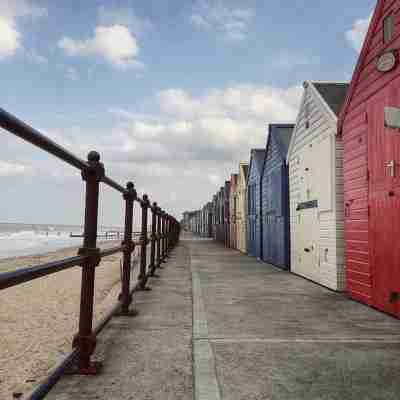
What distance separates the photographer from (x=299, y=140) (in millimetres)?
9484

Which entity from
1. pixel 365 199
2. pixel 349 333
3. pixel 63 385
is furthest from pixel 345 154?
pixel 63 385

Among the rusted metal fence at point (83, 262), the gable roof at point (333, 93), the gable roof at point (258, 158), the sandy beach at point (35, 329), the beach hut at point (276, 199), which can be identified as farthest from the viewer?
the gable roof at point (258, 158)

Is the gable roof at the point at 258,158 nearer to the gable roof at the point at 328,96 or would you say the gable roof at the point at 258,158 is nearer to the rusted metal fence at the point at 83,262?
the gable roof at the point at 328,96

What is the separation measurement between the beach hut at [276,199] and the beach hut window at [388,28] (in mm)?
5513

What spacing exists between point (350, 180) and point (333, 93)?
8.35 ft

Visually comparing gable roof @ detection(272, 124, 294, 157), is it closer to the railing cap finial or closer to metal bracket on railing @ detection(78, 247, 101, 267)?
the railing cap finial

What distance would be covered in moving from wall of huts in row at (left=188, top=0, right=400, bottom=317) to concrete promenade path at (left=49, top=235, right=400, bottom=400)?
0.82 metres

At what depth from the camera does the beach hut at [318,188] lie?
7246 mm

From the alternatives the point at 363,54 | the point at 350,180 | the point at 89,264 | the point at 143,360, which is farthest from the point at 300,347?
the point at 363,54

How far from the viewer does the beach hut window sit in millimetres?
5219

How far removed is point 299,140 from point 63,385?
26.5 ft

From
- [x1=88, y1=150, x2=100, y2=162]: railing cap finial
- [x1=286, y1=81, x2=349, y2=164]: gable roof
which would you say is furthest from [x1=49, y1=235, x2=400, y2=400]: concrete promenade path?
[x1=286, y1=81, x2=349, y2=164]: gable roof

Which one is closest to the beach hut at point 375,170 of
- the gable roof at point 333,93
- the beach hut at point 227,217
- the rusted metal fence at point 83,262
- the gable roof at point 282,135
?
the gable roof at point 333,93

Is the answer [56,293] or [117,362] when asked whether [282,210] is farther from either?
[117,362]
